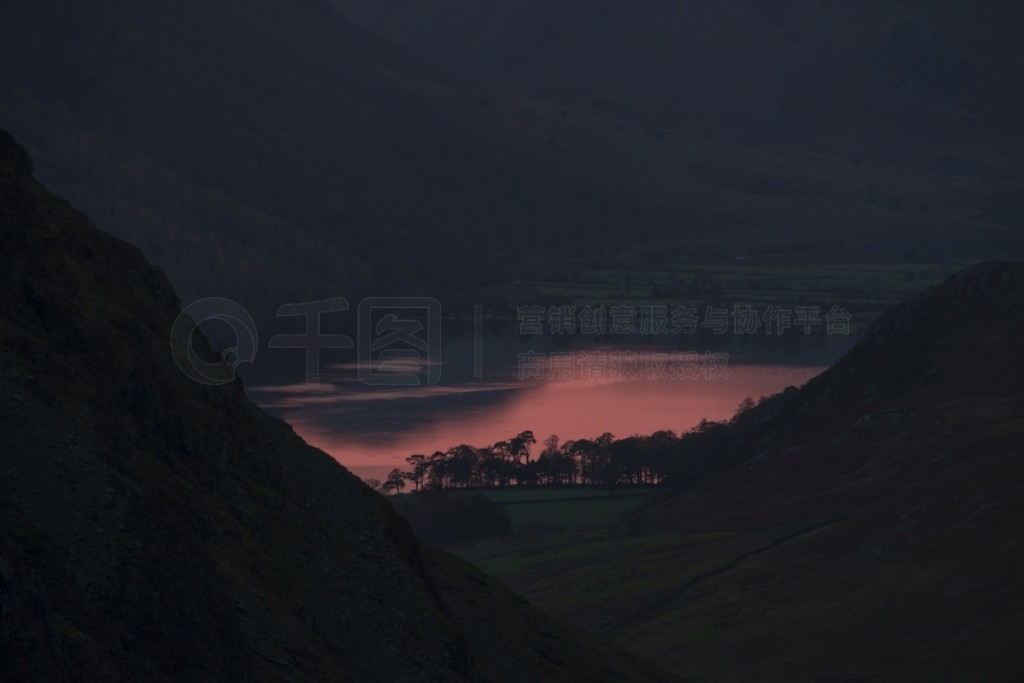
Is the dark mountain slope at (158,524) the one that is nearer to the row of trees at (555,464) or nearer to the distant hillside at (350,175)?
the row of trees at (555,464)

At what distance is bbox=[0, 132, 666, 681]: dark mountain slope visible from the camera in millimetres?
12758

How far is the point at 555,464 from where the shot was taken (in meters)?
55.5

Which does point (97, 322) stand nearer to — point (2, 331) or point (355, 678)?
point (2, 331)

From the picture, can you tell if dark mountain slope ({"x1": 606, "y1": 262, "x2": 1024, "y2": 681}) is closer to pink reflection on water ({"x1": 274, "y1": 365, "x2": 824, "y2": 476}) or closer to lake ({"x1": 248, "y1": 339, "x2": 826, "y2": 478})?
pink reflection on water ({"x1": 274, "y1": 365, "x2": 824, "y2": 476})

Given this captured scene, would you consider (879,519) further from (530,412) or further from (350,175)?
(350,175)

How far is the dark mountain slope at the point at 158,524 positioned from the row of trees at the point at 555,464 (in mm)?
32675

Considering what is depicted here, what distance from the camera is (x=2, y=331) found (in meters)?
14.4

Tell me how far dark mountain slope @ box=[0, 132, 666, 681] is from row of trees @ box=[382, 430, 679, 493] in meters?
32.7

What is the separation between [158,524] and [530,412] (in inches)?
2058

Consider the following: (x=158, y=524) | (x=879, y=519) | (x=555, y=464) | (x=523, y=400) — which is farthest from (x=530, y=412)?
(x=158, y=524)

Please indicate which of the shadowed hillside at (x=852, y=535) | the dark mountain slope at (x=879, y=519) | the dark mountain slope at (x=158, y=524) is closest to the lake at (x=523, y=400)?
the shadowed hillside at (x=852, y=535)

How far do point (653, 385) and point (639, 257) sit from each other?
186ft

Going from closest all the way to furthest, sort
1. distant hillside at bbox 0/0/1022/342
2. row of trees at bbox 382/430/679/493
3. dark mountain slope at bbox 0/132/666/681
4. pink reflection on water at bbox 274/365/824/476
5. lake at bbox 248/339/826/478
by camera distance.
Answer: dark mountain slope at bbox 0/132/666/681 → row of trees at bbox 382/430/679/493 → pink reflection on water at bbox 274/365/824/476 → lake at bbox 248/339/826/478 → distant hillside at bbox 0/0/1022/342

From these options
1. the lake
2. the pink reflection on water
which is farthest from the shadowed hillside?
the lake
